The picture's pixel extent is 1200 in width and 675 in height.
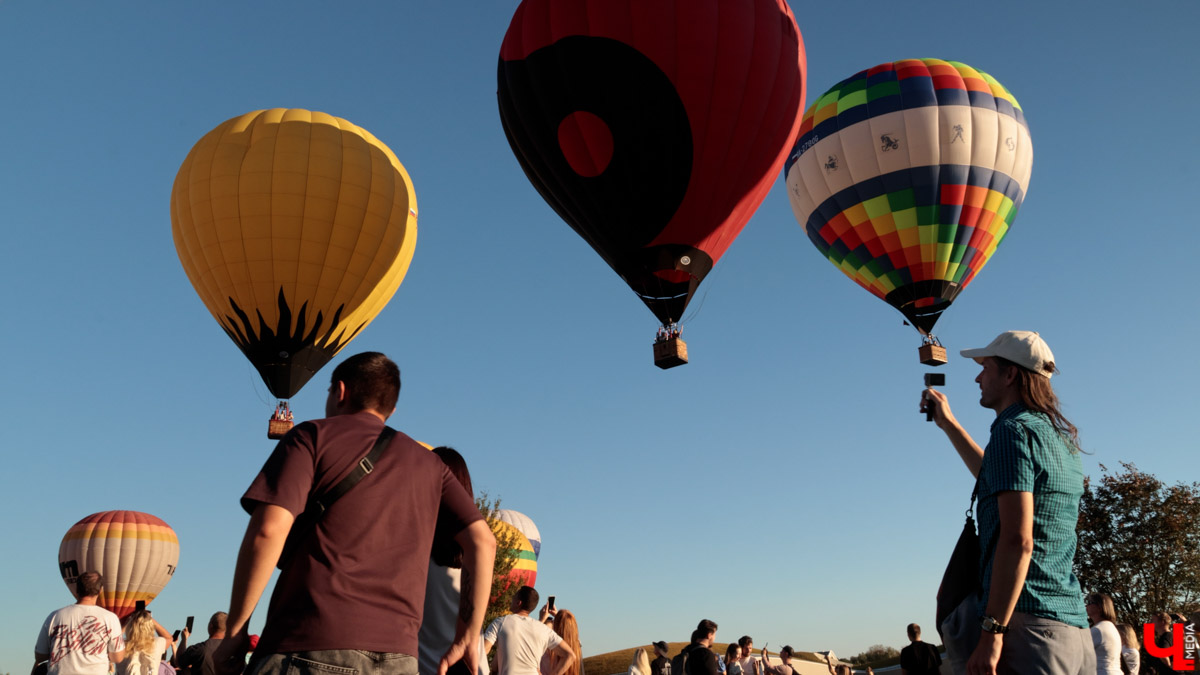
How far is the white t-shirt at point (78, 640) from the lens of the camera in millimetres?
6672

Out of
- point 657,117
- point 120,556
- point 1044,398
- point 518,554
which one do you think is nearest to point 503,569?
point 518,554

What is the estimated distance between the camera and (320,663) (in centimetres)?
266

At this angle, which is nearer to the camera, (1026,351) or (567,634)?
(1026,351)

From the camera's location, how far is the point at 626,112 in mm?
14719

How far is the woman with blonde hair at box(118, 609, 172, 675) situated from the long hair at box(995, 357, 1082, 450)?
24.6ft

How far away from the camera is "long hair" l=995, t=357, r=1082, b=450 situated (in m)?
3.47

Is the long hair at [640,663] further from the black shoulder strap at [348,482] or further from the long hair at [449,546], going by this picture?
the black shoulder strap at [348,482]

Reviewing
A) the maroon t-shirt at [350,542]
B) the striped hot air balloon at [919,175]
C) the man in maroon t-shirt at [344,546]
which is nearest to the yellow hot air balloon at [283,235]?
the striped hot air balloon at [919,175]

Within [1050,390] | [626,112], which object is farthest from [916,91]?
[1050,390]

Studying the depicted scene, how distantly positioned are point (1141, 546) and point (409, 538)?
32.3 metres

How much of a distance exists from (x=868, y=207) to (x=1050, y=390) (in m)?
17.6

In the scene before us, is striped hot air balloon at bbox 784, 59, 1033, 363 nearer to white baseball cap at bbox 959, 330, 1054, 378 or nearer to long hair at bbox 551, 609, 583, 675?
long hair at bbox 551, 609, 583, 675

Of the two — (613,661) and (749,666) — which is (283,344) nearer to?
(749,666)

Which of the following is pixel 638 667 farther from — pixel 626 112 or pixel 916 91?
pixel 916 91
